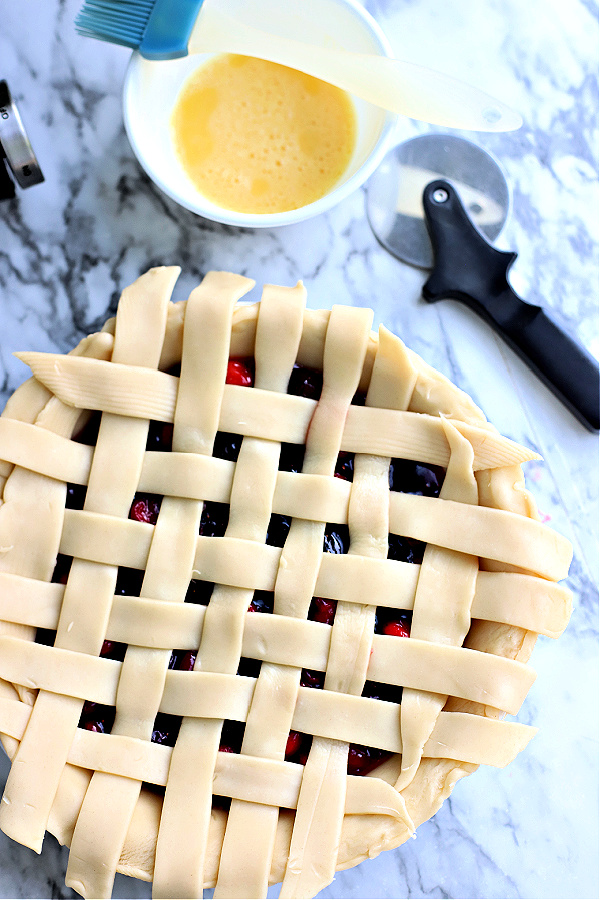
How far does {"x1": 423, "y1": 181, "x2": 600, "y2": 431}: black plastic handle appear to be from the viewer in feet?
4.22

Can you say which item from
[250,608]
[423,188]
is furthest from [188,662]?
[423,188]

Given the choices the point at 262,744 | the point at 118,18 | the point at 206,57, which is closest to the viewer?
the point at 262,744

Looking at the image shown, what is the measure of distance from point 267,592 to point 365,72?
0.79 m

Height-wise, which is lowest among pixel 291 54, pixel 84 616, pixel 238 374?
pixel 84 616

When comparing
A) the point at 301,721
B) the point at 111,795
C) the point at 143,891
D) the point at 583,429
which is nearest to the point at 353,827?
the point at 301,721

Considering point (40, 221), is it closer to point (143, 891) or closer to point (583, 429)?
point (583, 429)

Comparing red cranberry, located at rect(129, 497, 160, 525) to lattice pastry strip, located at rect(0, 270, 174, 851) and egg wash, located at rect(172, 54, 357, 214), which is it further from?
egg wash, located at rect(172, 54, 357, 214)

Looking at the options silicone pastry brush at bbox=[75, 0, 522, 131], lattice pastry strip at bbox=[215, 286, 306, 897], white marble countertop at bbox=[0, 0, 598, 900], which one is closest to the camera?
lattice pastry strip at bbox=[215, 286, 306, 897]

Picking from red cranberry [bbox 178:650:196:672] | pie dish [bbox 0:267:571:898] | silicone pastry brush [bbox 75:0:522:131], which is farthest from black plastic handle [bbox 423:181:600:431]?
red cranberry [bbox 178:650:196:672]

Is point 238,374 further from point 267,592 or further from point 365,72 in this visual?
point 365,72

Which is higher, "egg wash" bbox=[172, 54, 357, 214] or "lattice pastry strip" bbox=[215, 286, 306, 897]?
"egg wash" bbox=[172, 54, 357, 214]

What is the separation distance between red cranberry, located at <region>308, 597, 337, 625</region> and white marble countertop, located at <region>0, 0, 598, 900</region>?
48 cm

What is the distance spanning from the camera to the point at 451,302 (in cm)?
133

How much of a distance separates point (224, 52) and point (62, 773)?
108 centimetres
